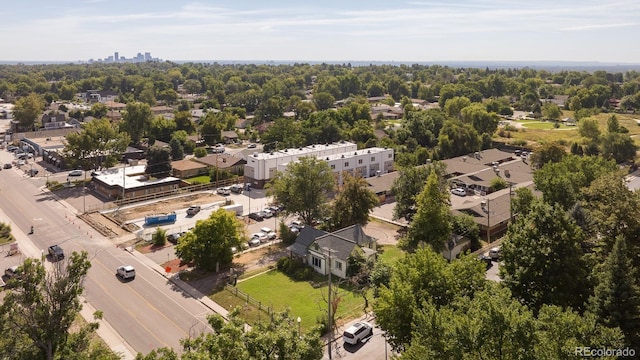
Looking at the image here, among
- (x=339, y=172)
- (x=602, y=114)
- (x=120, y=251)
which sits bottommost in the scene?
(x=120, y=251)

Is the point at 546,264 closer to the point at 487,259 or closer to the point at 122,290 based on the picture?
the point at 487,259

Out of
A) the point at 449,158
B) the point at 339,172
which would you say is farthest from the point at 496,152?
the point at 339,172

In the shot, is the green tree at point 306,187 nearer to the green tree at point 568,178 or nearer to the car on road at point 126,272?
the car on road at point 126,272

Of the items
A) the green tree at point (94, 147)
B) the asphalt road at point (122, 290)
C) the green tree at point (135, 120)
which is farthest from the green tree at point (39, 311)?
the green tree at point (135, 120)

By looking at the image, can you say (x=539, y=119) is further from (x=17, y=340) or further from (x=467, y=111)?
(x=17, y=340)

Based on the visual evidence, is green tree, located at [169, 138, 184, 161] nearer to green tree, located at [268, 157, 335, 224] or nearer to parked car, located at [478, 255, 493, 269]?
green tree, located at [268, 157, 335, 224]
